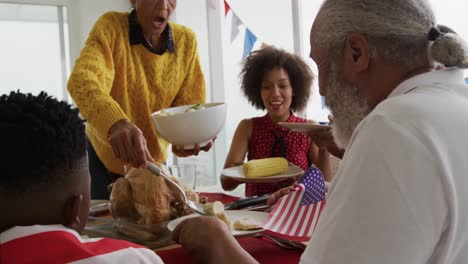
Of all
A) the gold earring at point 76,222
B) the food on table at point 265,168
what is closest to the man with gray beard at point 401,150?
the gold earring at point 76,222

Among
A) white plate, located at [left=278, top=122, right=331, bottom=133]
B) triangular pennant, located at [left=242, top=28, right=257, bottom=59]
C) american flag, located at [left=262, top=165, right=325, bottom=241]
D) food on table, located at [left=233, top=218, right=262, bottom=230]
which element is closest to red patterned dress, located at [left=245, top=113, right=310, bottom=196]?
white plate, located at [left=278, top=122, right=331, bottom=133]

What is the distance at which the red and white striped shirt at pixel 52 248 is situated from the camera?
694 millimetres

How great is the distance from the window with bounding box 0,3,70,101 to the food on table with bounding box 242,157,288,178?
125 inches

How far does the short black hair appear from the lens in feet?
2.36

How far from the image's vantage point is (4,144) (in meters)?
0.71

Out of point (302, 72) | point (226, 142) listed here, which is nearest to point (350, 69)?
point (302, 72)

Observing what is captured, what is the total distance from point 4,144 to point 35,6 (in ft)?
13.2

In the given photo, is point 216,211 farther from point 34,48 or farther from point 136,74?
point 34,48

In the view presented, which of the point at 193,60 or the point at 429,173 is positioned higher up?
the point at 193,60

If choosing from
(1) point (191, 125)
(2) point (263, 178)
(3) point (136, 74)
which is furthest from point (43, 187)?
(3) point (136, 74)

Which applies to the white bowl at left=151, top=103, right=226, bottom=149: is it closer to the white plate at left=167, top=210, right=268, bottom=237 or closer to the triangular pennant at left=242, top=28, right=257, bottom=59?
the white plate at left=167, top=210, right=268, bottom=237

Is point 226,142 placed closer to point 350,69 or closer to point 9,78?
point 9,78

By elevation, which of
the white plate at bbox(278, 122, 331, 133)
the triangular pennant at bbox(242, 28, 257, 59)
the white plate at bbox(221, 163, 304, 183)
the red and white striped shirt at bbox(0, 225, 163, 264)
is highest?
the triangular pennant at bbox(242, 28, 257, 59)

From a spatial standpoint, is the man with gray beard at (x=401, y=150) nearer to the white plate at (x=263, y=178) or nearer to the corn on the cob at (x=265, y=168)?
the white plate at (x=263, y=178)
